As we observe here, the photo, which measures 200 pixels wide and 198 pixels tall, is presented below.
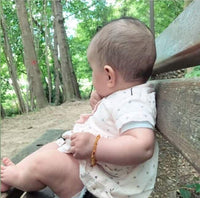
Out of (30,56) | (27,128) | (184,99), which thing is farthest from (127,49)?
(30,56)

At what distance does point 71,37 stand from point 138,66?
21.0m

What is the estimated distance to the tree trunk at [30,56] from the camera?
10.3 metres

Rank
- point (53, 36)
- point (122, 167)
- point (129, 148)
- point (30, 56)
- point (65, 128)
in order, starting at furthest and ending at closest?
1. point (53, 36)
2. point (30, 56)
3. point (65, 128)
4. point (122, 167)
5. point (129, 148)

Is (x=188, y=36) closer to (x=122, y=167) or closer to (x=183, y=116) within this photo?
(x=183, y=116)

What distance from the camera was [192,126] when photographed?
26.2 inches

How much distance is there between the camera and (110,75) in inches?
43.5

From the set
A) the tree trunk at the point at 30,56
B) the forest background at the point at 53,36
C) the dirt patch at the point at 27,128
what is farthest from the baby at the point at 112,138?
the tree trunk at the point at 30,56

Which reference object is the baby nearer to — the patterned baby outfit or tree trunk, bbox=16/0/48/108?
the patterned baby outfit

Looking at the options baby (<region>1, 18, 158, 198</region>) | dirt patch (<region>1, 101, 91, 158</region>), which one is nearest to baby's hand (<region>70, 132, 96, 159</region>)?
baby (<region>1, 18, 158, 198</region>)

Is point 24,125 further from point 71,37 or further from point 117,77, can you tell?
point 71,37

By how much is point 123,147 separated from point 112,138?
12 cm

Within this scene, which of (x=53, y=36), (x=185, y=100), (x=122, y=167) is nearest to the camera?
(x=185, y=100)

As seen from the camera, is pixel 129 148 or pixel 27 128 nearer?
pixel 129 148

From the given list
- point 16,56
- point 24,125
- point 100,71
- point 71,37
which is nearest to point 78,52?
point 71,37
